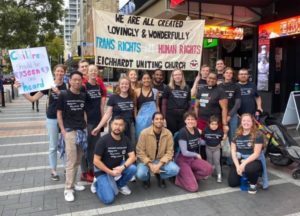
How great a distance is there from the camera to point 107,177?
4562 millimetres

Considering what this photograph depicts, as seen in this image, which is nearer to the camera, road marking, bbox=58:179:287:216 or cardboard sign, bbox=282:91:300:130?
road marking, bbox=58:179:287:216

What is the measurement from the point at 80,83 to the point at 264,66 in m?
7.40

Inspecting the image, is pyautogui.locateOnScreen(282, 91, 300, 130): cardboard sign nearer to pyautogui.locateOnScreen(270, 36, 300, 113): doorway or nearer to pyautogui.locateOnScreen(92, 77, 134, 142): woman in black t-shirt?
pyautogui.locateOnScreen(270, 36, 300, 113): doorway

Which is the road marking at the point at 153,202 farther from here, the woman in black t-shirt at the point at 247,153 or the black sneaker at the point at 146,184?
the black sneaker at the point at 146,184

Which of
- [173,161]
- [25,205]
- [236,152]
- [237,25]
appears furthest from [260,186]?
[237,25]

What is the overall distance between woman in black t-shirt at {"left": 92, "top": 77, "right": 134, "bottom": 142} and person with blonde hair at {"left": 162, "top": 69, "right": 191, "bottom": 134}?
27.2 inches

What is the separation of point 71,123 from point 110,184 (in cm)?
100

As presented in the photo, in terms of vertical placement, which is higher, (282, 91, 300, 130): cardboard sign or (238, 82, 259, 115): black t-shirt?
(238, 82, 259, 115): black t-shirt

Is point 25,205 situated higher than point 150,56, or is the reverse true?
point 150,56

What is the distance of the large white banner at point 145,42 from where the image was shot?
5.86 meters

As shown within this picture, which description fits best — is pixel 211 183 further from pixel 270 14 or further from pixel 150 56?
pixel 270 14

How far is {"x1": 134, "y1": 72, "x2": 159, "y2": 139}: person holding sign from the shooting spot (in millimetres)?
5230

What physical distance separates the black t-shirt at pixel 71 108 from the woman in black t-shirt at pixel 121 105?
435mm

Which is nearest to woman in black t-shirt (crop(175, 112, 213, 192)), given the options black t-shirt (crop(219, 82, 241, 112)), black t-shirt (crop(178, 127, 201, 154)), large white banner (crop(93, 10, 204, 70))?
black t-shirt (crop(178, 127, 201, 154))
